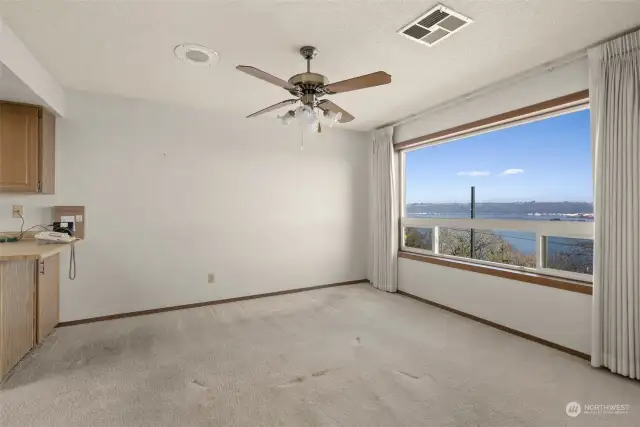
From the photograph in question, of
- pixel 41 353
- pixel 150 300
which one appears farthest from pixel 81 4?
pixel 150 300

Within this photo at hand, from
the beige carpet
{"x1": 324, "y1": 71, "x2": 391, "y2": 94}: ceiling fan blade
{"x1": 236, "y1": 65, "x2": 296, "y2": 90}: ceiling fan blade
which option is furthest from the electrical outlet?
{"x1": 324, "y1": 71, "x2": 391, "y2": 94}: ceiling fan blade

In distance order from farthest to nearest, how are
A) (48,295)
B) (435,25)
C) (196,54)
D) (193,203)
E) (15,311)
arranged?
(193,203) → (48,295) → (196,54) → (15,311) → (435,25)

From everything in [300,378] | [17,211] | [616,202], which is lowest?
[300,378]

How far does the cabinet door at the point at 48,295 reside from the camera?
9.90ft

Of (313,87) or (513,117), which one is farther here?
(513,117)

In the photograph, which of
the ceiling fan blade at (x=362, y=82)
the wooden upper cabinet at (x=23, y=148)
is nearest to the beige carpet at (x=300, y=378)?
the wooden upper cabinet at (x=23, y=148)

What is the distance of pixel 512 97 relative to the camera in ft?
10.9

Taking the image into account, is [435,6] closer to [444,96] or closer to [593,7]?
[593,7]

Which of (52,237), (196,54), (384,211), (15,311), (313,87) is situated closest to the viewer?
(313,87)

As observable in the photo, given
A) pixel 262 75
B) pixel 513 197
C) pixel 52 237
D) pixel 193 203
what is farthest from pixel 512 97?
pixel 52 237

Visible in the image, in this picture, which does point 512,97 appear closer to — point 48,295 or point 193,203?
point 193,203

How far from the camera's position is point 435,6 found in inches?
81.7

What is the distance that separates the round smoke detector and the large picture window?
302cm

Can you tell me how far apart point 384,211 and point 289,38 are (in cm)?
312
